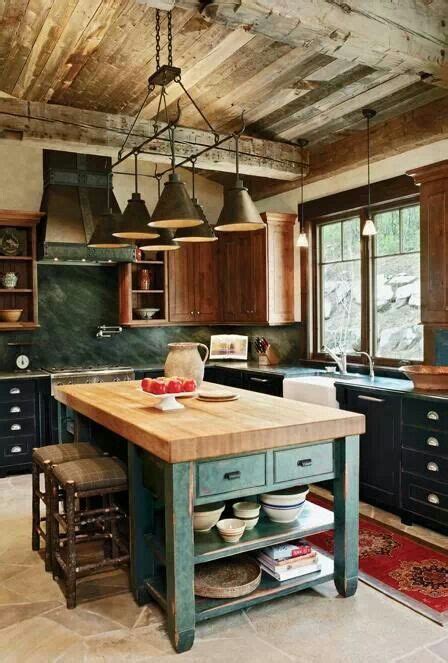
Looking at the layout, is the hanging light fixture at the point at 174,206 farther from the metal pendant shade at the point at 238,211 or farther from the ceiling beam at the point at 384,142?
the ceiling beam at the point at 384,142

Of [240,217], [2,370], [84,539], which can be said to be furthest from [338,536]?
[2,370]

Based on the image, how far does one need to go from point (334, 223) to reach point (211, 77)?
1.98 m

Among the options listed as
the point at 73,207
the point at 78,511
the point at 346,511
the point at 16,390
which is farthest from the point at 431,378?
the point at 73,207

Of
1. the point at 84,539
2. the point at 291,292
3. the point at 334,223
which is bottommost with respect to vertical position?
the point at 84,539

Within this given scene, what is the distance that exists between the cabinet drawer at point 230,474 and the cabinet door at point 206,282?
417cm

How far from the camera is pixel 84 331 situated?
21.2ft

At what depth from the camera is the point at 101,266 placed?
6512 millimetres

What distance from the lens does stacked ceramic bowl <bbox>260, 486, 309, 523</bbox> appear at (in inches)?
A: 116

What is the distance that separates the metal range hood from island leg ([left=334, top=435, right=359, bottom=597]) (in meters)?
3.61

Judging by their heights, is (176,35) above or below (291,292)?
above

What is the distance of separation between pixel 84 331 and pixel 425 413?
13.0ft

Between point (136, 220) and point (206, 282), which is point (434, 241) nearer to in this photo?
point (136, 220)

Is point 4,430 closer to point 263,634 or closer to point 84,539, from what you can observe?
point 84,539

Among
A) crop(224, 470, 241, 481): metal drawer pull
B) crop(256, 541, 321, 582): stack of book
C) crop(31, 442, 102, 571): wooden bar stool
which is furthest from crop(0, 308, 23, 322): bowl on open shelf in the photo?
crop(224, 470, 241, 481): metal drawer pull
